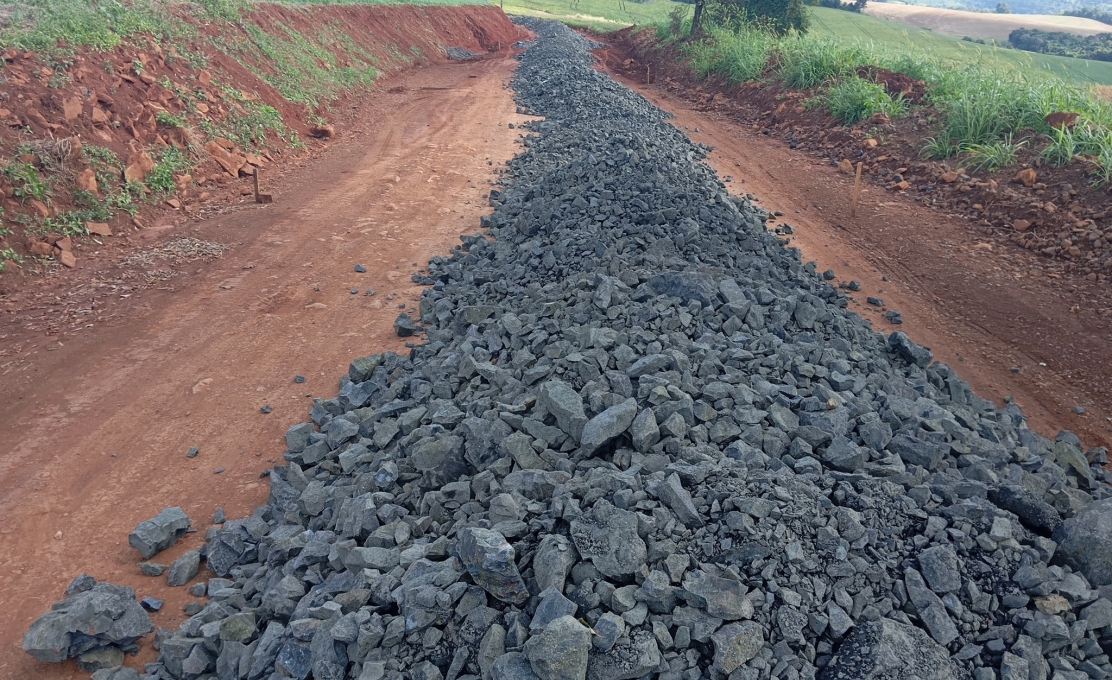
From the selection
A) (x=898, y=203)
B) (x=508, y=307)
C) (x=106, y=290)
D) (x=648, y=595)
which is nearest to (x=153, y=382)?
(x=106, y=290)

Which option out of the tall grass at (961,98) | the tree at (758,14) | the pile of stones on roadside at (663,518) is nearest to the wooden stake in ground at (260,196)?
the pile of stones on roadside at (663,518)

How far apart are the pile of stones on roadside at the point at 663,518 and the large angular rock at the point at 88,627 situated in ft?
1.06

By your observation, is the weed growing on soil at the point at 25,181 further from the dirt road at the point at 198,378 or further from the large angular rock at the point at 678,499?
the large angular rock at the point at 678,499

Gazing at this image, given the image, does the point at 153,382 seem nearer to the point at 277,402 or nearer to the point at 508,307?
the point at 277,402

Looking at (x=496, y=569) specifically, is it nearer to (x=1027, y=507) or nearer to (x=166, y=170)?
(x=1027, y=507)

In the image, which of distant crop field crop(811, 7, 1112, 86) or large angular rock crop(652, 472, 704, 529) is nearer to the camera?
large angular rock crop(652, 472, 704, 529)

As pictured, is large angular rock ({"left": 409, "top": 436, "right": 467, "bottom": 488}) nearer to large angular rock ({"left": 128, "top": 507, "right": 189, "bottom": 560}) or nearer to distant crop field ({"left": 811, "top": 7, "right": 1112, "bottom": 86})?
large angular rock ({"left": 128, "top": 507, "right": 189, "bottom": 560})

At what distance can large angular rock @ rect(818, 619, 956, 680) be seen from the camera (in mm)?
3006

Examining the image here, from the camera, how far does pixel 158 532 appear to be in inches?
186

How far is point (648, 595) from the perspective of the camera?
3.25 metres

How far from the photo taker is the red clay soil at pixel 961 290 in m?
6.86

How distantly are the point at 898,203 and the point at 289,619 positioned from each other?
37.9ft

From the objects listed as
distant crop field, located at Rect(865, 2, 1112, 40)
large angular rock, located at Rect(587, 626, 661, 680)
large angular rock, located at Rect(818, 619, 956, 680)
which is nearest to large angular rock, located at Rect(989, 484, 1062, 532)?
large angular rock, located at Rect(818, 619, 956, 680)

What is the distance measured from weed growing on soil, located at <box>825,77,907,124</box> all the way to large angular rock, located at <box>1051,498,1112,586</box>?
526 inches
